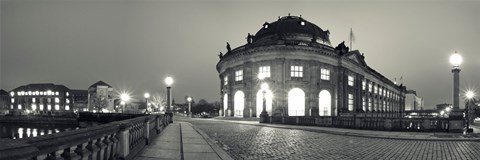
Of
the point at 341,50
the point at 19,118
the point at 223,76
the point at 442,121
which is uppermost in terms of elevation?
the point at 341,50

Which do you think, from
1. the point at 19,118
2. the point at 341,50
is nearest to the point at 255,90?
the point at 341,50

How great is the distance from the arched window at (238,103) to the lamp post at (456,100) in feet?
117

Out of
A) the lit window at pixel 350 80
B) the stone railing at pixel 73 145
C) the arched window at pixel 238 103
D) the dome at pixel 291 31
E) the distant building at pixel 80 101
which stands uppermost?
the dome at pixel 291 31

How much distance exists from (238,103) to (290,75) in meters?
10.7

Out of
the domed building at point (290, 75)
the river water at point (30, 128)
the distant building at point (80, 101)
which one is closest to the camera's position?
the domed building at point (290, 75)

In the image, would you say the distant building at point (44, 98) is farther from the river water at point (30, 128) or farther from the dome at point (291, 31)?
the dome at point (291, 31)

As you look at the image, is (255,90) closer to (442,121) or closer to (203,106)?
(442,121)

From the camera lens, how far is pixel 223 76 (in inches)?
2486

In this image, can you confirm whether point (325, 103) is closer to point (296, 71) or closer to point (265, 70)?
point (296, 71)

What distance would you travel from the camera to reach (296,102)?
158ft

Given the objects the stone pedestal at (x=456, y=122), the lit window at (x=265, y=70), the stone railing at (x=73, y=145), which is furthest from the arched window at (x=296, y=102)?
the stone railing at (x=73, y=145)

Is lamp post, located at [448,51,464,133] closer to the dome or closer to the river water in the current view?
the dome

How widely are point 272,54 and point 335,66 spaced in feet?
39.8

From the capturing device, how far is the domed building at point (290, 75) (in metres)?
47.7
